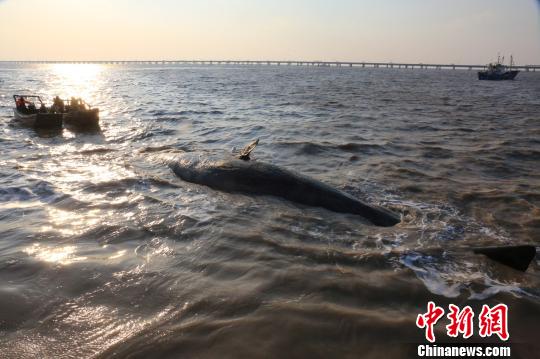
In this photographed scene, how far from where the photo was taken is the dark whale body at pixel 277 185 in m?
7.33

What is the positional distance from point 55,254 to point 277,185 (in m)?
4.48

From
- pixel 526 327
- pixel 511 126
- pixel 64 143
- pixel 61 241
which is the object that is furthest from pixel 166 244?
pixel 511 126

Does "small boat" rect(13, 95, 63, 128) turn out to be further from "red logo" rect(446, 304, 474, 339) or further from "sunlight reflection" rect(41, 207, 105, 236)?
"red logo" rect(446, 304, 474, 339)

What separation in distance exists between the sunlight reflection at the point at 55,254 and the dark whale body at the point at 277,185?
149 inches

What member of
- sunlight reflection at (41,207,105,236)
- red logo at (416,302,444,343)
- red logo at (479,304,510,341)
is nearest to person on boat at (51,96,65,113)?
sunlight reflection at (41,207,105,236)

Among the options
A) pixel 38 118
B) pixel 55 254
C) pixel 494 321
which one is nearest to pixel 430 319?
pixel 494 321

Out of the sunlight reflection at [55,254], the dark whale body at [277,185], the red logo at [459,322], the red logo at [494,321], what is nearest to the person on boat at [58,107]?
the dark whale body at [277,185]

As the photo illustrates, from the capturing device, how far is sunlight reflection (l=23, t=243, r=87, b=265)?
550cm

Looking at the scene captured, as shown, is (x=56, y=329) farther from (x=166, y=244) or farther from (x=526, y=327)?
(x=526, y=327)

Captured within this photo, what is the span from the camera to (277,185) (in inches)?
325

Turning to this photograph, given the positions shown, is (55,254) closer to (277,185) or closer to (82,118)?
(277,185)

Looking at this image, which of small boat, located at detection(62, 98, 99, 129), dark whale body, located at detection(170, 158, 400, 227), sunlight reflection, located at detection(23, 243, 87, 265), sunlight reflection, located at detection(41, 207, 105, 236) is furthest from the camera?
small boat, located at detection(62, 98, 99, 129)

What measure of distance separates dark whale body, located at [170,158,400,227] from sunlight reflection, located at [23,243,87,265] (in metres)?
3.79

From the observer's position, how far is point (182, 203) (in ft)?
26.7
